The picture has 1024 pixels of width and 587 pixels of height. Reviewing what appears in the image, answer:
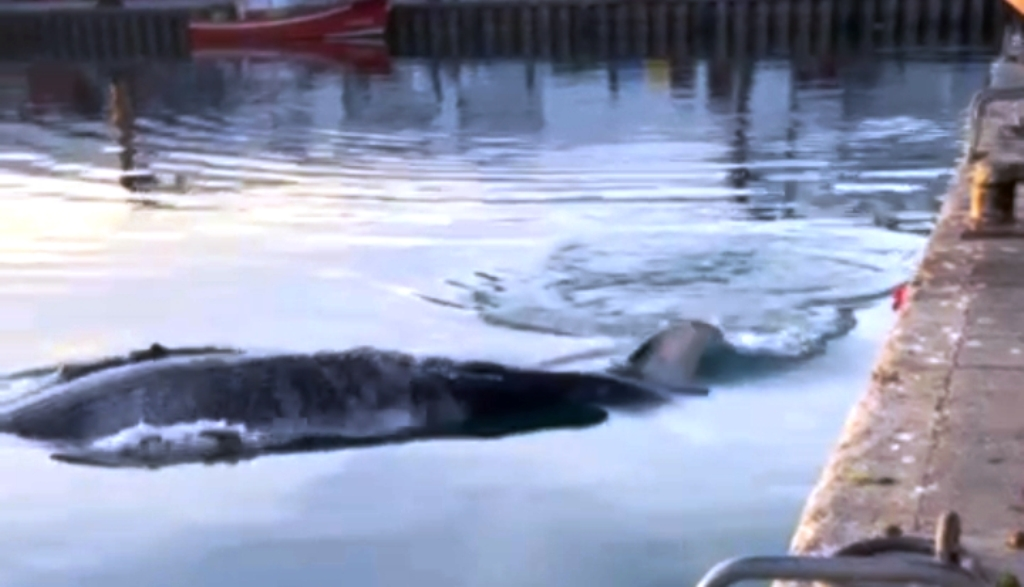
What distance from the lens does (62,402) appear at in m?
10.3

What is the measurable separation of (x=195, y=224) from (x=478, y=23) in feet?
102

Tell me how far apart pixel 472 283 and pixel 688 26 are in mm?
33445

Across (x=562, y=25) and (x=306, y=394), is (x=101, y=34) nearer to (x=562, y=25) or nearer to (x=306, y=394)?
(x=562, y=25)

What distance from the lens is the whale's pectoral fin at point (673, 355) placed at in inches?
425

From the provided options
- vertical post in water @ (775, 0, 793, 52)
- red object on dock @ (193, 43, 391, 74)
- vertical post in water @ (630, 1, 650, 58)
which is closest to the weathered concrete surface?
red object on dock @ (193, 43, 391, 74)

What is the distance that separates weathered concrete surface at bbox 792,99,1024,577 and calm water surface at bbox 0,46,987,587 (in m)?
1.17

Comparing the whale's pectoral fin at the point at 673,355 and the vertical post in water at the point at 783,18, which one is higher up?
the whale's pectoral fin at the point at 673,355

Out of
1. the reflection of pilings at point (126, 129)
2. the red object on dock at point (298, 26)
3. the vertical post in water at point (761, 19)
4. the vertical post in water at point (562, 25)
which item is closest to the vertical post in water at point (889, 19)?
the vertical post in water at point (761, 19)

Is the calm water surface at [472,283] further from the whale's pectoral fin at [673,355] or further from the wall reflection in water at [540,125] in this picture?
the whale's pectoral fin at [673,355]

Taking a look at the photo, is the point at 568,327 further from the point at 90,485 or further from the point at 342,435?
the point at 90,485

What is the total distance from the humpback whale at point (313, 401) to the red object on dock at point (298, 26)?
39.9 meters

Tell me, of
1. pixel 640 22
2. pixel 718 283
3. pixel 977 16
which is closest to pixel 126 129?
Answer: pixel 718 283

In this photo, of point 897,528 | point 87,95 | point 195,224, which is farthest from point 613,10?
point 897,528

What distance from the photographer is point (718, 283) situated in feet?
47.3
